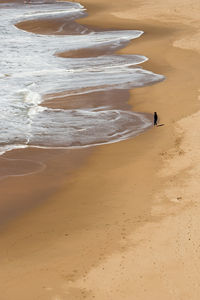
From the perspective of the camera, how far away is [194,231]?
12.0 metres

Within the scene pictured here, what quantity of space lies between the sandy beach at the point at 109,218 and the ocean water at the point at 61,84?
39.5 inches

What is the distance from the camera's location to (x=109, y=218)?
12.7 m

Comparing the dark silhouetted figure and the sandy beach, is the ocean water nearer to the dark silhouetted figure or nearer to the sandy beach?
the dark silhouetted figure

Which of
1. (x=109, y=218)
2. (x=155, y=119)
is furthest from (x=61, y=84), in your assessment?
(x=109, y=218)

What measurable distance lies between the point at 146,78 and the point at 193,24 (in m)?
13.8

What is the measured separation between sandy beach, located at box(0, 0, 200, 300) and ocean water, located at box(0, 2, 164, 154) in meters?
1.00

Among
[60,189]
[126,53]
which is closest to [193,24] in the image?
[126,53]

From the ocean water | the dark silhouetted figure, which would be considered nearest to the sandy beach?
the dark silhouetted figure

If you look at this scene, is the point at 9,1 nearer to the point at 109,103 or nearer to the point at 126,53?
the point at 126,53

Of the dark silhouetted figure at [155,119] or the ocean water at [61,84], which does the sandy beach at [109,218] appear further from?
the ocean water at [61,84]

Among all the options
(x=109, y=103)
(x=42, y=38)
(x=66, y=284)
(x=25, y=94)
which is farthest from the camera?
(x=42, y=38)

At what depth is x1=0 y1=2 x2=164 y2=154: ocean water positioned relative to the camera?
730 inches

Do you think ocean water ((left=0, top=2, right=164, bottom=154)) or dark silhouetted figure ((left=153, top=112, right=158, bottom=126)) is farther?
dark silhouetted figure ((left=153, top=112, right=158, bottom=126))

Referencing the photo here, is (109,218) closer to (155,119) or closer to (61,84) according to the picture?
(155,119)
